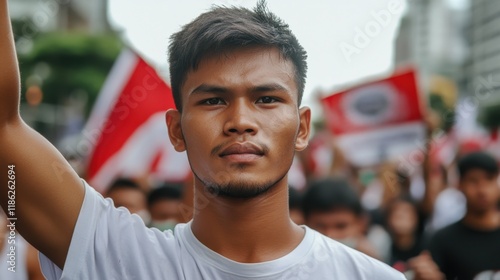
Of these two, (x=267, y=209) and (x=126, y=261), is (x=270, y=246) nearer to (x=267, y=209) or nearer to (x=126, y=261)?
(x=267, y=209)

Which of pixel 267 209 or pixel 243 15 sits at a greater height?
pixel 243 15

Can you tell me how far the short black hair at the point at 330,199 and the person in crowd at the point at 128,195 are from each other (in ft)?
5.14

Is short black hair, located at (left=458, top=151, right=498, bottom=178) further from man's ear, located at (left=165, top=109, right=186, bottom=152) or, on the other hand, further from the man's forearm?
the man's forearm

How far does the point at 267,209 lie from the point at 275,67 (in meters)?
0.38

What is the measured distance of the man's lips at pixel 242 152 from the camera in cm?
213

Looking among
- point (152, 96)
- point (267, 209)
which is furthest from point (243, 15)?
point (152, 96)

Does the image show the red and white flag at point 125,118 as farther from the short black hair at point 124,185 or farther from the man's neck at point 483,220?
the man's neck at point 483,220

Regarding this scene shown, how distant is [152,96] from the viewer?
20.4ft

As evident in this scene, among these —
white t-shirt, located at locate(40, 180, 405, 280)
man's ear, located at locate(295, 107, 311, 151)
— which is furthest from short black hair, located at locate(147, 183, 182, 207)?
white t-shirt, located at locate(40, 180, 405, 280)

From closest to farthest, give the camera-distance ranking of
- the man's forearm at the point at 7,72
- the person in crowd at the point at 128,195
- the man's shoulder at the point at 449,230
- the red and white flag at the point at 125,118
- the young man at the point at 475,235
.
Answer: the man's forearm at the point at 7,72 < the young man at the point at 475,235 < the man's shoulder at the point at 449,230 < the person in crowd at the point at 128,195 < the red and white flag at the point at 125,118

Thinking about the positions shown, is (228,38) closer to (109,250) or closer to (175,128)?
(175,128)

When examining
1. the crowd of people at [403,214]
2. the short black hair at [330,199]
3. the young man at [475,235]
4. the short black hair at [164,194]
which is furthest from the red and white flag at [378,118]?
the short black hair at [330,199]

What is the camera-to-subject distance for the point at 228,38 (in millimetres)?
2283

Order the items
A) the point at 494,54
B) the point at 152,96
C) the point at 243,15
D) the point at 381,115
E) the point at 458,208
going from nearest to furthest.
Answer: the point at 243,15 → the point at 152,96 → the point at 381,115 → the point at 458,208 → the point at 494,54
